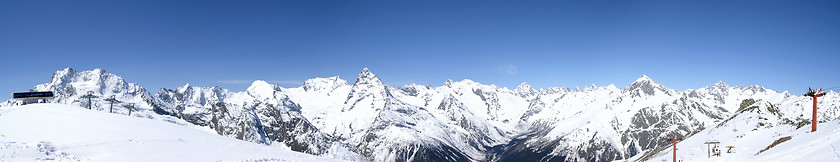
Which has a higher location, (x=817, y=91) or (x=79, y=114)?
(x=817, y=91)

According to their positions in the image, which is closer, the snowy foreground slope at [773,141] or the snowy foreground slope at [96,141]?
the snowy foreground slope at [773,141]

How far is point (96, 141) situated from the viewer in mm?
49406

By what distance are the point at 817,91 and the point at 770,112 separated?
1963 inches

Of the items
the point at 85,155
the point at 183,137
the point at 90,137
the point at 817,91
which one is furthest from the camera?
the point at 183,137

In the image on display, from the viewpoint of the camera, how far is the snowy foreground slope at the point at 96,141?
43000mm

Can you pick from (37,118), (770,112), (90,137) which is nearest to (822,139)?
(770,112)

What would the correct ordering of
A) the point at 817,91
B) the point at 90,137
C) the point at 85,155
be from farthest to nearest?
the point at 817,91, the point at 90,137, the point at 85,155

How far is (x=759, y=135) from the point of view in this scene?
240 feet

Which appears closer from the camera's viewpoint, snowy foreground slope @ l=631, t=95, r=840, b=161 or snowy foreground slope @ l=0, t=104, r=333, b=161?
snowy foreground slope @ l=631, t=95, r=840, b=161

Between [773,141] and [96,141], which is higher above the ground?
[773,141]

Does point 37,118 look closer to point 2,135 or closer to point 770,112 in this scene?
point 2,135

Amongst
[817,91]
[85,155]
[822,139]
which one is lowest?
[85,155]

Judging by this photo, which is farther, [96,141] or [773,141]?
[773,141]

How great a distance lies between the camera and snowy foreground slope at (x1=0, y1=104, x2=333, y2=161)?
4300cm
